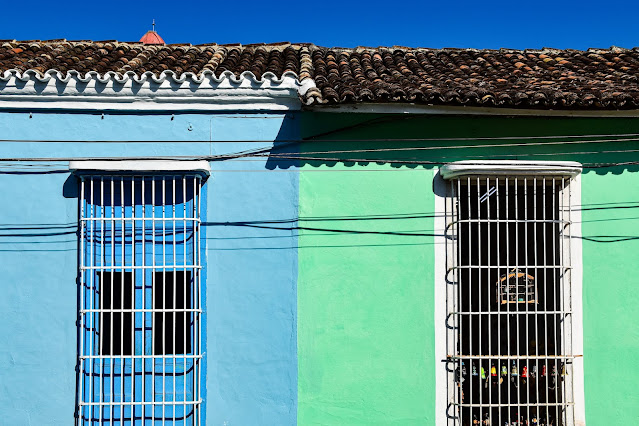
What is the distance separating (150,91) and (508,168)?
2698mm

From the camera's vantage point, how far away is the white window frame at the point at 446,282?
534 centimetres

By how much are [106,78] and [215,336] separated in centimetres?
206

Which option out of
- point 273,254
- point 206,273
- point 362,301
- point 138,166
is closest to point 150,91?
point 138,166

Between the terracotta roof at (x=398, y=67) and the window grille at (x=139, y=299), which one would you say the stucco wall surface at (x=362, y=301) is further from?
the window grille at (x=139, y=299)

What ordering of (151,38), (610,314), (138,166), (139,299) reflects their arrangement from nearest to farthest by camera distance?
(138,166) → (139,299) → (610,314) → (151,38)

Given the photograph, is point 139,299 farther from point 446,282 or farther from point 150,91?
point 446,282

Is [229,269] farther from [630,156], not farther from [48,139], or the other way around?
[630,156]

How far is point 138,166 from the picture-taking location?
5207 millimetres

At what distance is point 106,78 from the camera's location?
5242mm

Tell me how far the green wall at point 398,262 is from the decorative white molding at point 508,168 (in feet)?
0.75

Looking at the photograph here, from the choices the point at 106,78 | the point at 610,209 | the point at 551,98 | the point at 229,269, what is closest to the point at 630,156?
the point at 610,209

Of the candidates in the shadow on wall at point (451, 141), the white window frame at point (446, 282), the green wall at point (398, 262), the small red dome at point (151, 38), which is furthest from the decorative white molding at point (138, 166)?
the small red dome at point (151, 38)

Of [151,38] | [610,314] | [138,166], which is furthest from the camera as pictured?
[151,38]

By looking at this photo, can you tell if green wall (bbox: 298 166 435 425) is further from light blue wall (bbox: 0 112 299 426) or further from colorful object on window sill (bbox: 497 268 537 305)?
colorful object on window sill (bbox: 497 268 537 305)
